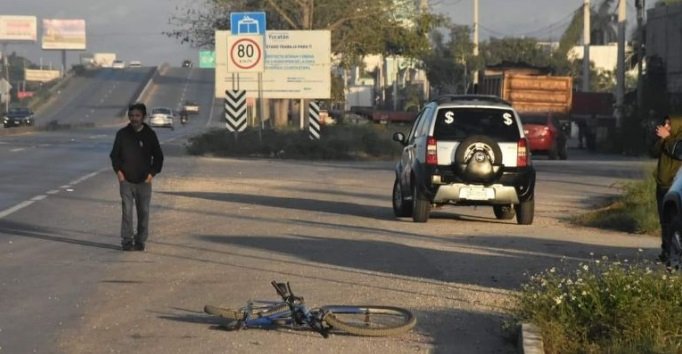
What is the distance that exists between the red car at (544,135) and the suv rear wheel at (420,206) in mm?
20331

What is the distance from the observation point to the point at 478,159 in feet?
60.3

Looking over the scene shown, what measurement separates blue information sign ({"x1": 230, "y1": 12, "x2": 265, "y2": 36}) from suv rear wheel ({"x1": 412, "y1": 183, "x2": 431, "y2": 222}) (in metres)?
22.7

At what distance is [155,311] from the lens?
35.6 ft

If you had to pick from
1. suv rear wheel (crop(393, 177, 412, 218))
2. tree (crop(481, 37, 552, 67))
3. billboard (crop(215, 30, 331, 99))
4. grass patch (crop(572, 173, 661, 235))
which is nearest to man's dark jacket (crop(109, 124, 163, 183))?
suv rear wheel (crop(393, 177, 412, 218))

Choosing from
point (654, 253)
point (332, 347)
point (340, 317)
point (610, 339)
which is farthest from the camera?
point (654, 253)

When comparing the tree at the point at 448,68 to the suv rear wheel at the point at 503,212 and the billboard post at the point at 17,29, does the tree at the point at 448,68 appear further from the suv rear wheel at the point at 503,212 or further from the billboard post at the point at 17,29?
the billboard post at the point at 17,29

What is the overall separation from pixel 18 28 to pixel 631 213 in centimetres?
18038

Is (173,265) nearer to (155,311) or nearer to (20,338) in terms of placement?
(155,311)

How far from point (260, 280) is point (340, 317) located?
254 centimetres

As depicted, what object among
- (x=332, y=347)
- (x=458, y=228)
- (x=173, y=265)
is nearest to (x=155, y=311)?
(x=332, y=347)

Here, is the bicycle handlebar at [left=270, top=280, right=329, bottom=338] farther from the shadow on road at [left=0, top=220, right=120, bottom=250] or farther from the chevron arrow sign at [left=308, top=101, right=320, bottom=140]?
the chevron arrow sign at [left=308, top=101, right=320, bottom=140]

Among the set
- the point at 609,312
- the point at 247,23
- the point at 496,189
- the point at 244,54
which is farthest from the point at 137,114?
the point at 247,23

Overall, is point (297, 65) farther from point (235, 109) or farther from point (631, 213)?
point (631, 213)

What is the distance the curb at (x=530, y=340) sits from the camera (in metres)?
8.34
